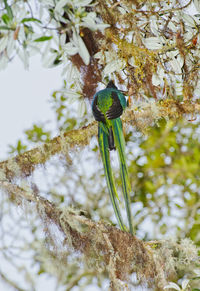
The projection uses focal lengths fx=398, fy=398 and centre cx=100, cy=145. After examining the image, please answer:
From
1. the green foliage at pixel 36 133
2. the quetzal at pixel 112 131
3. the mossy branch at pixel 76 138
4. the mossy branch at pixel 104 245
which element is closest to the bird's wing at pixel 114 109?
the quetzal at pixel 112 131

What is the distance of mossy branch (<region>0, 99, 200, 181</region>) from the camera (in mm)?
1096

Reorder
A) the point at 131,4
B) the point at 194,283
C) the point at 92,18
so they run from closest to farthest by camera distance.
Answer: the point at 92,18, the point at 131,4, the point at 194,283

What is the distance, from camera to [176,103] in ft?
3.63

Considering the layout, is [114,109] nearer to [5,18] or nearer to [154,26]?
[154,26]

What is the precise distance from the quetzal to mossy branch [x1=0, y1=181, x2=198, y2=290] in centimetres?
5

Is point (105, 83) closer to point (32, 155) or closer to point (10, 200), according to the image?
point (32, 155)

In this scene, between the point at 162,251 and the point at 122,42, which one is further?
the point at 162,251

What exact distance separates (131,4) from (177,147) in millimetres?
1291

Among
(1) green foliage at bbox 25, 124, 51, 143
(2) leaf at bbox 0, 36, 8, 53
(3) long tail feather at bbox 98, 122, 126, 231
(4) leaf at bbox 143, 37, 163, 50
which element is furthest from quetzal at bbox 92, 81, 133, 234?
(1) green foliage at bbox 25, 124, 51, 143

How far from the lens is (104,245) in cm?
101

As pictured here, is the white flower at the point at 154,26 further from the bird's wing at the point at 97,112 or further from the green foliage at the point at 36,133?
the green foliage at the point at 36,133

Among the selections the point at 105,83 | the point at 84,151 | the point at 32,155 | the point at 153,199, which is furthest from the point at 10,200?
the point at 153,199

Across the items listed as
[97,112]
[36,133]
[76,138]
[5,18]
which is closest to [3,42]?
[5,18]

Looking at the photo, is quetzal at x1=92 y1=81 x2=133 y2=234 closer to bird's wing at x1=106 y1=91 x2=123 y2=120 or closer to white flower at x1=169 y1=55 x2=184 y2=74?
bird's wing at x1=106 y1=91 x2=123 y2=120
